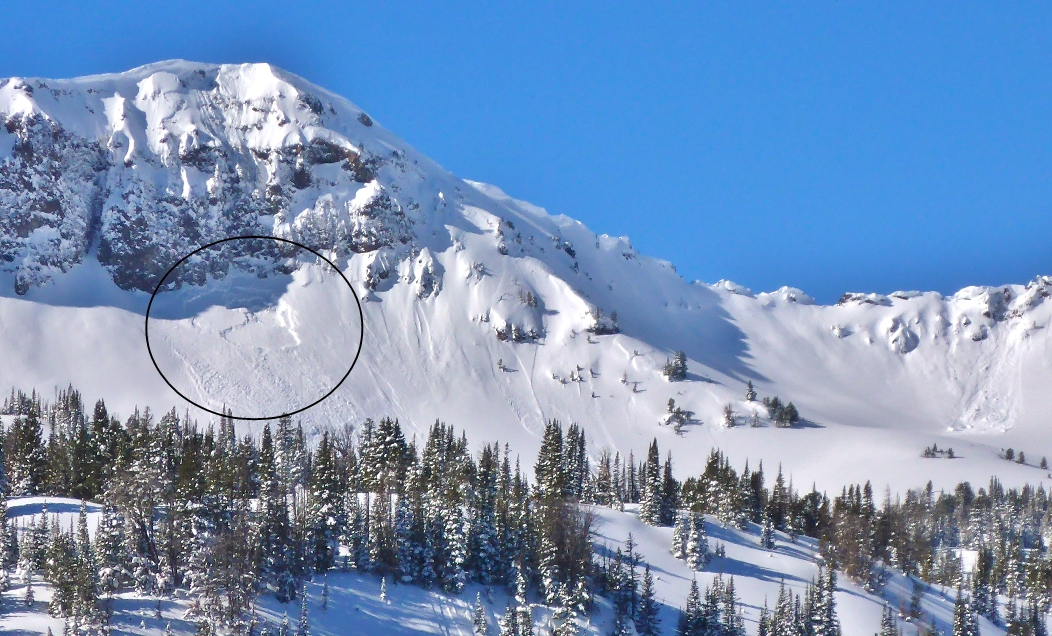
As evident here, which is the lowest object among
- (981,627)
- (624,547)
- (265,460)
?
(981,627)

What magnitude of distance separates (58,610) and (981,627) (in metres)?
106

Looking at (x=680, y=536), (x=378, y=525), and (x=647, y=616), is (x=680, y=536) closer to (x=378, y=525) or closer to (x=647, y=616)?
(x=647, y=616)

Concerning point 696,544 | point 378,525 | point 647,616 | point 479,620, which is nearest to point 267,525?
point 378,525

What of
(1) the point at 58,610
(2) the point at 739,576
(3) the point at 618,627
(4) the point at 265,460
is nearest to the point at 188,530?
(1) the point at 58,610

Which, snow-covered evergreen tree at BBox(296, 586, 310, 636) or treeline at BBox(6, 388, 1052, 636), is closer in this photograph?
treeline at BBox(6, 388, 1052, 636)

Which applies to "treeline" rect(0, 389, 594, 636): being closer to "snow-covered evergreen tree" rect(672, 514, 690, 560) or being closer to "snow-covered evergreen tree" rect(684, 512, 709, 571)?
"snow-covered evergreen tree" rect(672, 514, 690, 560)

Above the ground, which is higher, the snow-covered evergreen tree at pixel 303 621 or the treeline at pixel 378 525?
the treeline at pixel 378 525

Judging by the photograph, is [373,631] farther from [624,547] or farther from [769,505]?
[769,505]

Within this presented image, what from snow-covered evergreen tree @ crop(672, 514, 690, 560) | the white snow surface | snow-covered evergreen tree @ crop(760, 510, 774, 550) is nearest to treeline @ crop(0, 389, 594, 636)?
the white snow surface

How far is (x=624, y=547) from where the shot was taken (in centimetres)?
13475

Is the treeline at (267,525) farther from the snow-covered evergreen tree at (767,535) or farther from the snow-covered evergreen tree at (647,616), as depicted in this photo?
the snow-covered evergreen tree at (767,535)

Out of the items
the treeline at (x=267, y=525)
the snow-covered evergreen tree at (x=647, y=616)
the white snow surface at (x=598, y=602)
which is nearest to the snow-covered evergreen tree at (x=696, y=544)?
the white snow surface at (x=598, y=602)

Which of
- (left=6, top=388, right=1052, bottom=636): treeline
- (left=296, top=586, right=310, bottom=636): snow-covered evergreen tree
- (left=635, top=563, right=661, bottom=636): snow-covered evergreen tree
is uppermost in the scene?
(left=6, top=388, right=1052, bottom=636): treeline

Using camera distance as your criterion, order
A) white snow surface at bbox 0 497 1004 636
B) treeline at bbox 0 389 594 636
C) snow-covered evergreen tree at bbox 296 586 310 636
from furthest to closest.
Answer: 1. snow-covered evergreen tree at bbox 296 586 310 636
2. treeline at bbox 0 389 594 636
3. white snow surface at bbox 0 497 1004 636
